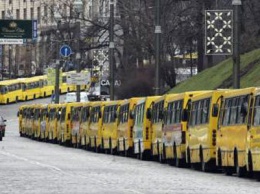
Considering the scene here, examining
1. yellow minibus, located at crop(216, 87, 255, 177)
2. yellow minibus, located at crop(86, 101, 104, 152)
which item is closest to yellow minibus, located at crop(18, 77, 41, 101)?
yellow minibus, located at crop(86, 101, 104, 152)

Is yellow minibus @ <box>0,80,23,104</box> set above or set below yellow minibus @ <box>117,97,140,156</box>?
below

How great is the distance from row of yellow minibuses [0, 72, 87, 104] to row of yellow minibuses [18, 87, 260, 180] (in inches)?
2854

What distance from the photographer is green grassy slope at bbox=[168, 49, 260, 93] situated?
201 feet

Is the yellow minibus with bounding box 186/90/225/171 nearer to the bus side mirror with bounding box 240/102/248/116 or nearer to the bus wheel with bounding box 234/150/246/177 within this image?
the bus wheel with bounding box 234/150/246/177

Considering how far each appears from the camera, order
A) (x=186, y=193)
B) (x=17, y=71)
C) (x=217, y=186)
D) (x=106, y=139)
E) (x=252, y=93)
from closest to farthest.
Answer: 1. (x=186, y=193)
2. (x=217, y=186)
3. (x=252, y=93)
4. (x=106, y=139)
5. (x=17, y=71)

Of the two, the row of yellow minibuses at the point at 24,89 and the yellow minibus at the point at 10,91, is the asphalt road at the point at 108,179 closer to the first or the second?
A: the yellow minibus at the point at 10,91

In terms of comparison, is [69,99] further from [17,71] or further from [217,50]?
[217,50]

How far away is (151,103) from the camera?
43.6 meters

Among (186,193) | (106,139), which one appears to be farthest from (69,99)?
(186,193)

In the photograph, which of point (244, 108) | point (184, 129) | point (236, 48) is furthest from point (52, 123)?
point (244, 108)

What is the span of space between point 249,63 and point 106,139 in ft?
52.9

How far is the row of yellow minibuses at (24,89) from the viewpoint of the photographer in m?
133

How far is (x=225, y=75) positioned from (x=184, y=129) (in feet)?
99.6

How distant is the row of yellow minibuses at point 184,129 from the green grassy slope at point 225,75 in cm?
766
